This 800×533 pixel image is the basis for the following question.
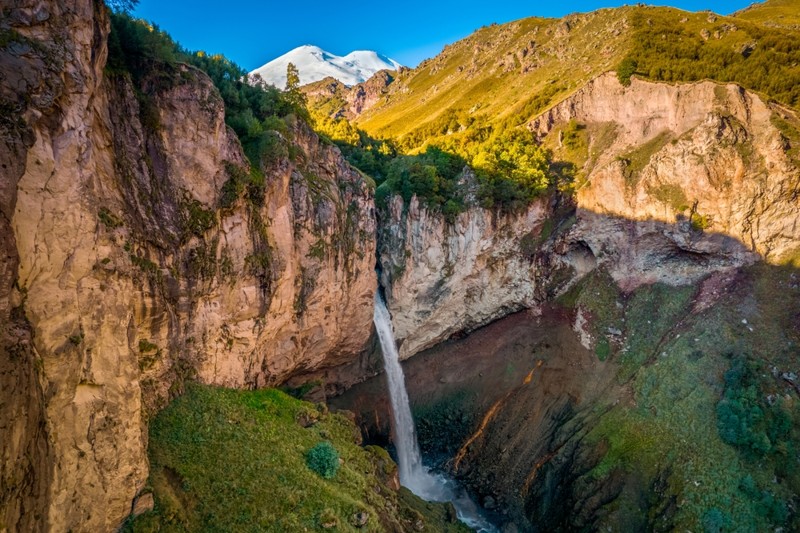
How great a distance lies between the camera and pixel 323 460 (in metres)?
16.7

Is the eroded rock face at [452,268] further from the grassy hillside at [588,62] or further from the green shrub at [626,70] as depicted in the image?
the green shrub at [626,70]

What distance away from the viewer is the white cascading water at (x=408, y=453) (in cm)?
2466

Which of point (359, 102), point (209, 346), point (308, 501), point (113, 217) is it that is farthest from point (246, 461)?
point (359, 102)

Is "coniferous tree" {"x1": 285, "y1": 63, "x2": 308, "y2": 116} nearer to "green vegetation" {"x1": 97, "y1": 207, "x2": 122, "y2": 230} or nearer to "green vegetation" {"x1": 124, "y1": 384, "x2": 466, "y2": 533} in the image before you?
"green vegetation" {"x1": 97, "y1": 207, "x2": 122, "y2": 230}

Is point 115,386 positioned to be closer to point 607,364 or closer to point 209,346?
point 209,346

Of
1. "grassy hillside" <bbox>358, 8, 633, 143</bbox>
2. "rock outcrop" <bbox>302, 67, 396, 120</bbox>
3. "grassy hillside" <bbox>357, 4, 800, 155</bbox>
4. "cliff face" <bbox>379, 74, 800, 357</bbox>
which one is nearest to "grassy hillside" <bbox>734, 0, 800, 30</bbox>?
"grassy hillside" <bbox>357, 4, 800, 155</bbox>

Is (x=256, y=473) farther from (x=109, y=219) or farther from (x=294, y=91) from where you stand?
(x=294, y=91)

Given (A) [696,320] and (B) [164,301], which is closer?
(B) [164,301]

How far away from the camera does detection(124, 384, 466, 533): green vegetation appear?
13.0 metres

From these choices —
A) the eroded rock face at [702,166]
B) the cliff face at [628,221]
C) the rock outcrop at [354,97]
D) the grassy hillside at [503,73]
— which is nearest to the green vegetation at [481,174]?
the cliff face at [628,221]

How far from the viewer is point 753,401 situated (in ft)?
68.0

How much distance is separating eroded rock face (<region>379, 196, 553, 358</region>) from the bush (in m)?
14.2

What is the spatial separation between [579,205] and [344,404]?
874 inches

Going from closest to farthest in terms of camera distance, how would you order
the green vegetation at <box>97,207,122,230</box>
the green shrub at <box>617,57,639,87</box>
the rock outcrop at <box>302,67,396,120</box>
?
1. the green vegetation at <box>97,207,122,230</box>
2. the green shrub at <box>617,57,639,87</box>
3. the rock outcrop at <box>302,67,396,120</box>
